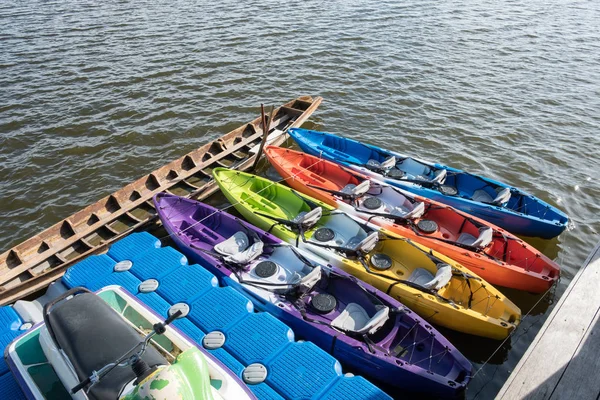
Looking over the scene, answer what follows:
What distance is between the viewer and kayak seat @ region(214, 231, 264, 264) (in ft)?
32.3

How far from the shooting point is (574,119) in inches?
650

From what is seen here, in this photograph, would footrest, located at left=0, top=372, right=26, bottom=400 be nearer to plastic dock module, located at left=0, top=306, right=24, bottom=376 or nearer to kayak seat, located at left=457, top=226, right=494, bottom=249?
plastic dock module, located at left=0, top=306, right=24, bottom=376

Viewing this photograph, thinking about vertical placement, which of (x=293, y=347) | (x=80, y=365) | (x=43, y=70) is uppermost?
(x=43, y=70)

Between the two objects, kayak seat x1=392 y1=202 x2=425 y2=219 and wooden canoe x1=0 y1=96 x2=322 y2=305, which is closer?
wooden canoe x1=0 y1=96 x2=322 y2=305

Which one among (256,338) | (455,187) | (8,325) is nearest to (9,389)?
(8,325)

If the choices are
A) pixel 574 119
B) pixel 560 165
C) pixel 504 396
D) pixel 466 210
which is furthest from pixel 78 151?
pixel 574 119

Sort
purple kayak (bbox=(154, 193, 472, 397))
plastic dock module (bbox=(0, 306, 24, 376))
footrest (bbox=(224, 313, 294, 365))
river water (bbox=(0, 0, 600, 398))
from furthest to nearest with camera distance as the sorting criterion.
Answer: river water (bbox=(0, 0, 600, 398)), purple kayak (bbox=(154, 193, 472, 397)), plastic dock module (bbox=(0, 306, 24, 376)), footrest (bbox=(224, 313, 294, 365))

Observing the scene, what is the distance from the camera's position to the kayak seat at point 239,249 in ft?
32.3

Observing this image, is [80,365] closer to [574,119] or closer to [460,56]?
[574,119]

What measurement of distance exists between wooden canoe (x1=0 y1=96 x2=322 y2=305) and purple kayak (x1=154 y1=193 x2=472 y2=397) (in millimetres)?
1922

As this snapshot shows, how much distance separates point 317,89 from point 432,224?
10.6 meters

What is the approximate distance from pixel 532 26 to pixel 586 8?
5.52 metres

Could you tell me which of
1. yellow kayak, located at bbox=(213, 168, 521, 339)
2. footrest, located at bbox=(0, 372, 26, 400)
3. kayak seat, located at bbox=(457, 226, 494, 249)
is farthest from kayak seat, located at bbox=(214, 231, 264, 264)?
kayak seat, located at bbox=(457, 226, 494, 249)

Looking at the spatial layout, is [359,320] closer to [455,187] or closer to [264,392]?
[264,392]
